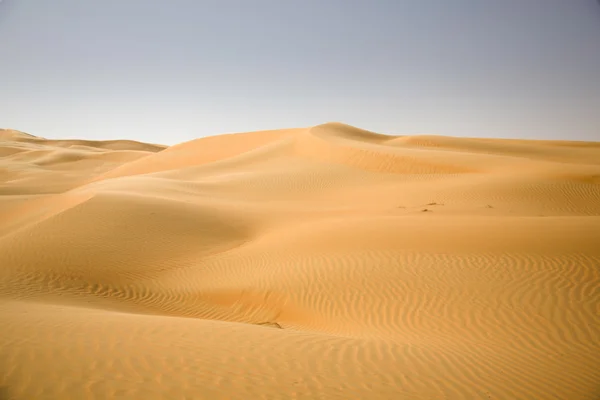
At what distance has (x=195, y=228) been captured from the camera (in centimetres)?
1338

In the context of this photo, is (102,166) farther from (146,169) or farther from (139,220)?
(139,220)

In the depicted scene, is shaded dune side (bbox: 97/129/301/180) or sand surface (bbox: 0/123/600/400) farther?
shaded dune side (bbox: 97/129/301/180)

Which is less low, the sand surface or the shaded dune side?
the shaded dune side

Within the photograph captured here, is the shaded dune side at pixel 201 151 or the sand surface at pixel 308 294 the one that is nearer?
the sand surface at pixel 308 294

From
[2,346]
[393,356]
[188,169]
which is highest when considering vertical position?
[188,169]

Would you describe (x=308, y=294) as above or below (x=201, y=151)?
below

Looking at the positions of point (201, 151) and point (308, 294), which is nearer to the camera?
point (308, 294)

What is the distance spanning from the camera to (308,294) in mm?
8352

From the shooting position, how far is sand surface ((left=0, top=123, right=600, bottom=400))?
426 centimetres

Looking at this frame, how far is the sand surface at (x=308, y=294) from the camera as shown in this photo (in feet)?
14.0

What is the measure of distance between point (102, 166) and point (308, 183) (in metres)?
49.1

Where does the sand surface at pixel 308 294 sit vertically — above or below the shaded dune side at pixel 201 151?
below

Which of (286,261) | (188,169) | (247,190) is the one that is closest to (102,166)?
(188,169)

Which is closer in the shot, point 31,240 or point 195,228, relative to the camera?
point 31,240
